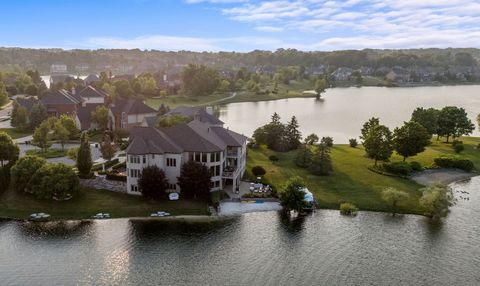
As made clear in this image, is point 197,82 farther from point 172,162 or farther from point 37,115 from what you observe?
point 172,162

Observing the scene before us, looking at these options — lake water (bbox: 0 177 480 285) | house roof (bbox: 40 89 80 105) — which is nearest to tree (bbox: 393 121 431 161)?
lake water (bbox: 0 177 480 285)

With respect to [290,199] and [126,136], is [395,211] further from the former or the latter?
[126,136]

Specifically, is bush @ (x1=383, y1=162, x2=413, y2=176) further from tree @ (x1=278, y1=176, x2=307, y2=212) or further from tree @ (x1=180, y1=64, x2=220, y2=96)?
tree @ (x1=180, y1=64, x2=220, y2=96)

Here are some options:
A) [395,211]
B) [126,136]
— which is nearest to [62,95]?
[126,136]

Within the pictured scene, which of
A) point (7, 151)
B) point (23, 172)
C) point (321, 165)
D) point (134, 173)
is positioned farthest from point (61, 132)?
point (321, 165)

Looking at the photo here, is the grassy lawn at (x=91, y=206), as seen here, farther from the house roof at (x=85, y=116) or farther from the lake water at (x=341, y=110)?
the lake water at (x=341, y=110)
